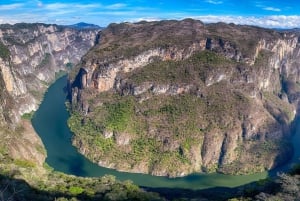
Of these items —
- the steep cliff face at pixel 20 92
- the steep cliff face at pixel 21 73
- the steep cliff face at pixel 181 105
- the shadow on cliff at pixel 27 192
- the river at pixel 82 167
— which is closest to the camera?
the shadow on cliff at pixel 27 192

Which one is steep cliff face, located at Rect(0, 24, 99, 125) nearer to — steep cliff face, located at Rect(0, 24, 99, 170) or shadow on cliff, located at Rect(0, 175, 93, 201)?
steep cliff face, located at Rect(0, 24, 99, 170)

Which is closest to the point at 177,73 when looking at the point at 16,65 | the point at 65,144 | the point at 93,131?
the point at 93,131

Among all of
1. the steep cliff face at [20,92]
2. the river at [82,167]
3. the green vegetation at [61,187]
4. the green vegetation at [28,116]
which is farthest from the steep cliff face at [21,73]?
the green vegetation at [61,187]

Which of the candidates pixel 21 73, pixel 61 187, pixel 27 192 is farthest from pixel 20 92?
pixel 27 192

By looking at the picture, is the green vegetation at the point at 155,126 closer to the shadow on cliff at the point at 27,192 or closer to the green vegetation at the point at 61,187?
the green vegetation at the point at 61,187

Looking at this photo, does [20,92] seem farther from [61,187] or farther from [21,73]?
[61,187]

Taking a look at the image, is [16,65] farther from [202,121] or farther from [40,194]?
[40,194]
